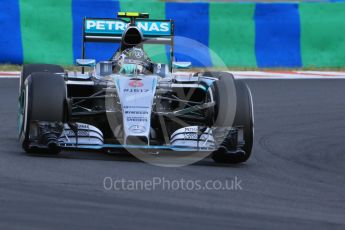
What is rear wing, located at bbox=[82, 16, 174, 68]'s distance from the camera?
36.5ft

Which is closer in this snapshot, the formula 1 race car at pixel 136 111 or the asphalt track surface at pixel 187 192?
the asphalt track surface at pixel 187 192

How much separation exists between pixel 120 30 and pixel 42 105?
2355 millimetres

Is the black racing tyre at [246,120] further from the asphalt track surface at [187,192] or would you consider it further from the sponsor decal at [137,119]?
the sponsor decal at [137,119]

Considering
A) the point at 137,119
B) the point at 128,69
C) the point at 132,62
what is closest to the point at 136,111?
the point at 137,119

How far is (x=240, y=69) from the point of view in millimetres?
17531

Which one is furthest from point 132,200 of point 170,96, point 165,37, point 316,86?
point 316,86

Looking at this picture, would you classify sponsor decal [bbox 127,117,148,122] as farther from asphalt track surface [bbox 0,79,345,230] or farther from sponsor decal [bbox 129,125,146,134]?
asphalt track surface [bbox 0,79,345,230]

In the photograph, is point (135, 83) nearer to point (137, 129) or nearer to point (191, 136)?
point (137, 129)

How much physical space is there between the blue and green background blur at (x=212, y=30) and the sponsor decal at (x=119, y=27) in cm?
553

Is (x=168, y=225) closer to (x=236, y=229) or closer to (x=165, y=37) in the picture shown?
(x=236, y=229)

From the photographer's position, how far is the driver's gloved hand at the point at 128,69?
1012cm

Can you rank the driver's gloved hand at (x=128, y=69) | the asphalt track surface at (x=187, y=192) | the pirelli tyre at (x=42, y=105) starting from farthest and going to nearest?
the driver's gloved hand at (x=128, y=69) → the pirelli tyre at (x=42, y=105) → the asphalt track surface at (x=187, y=192)
